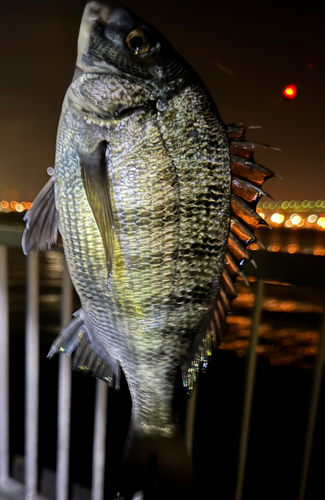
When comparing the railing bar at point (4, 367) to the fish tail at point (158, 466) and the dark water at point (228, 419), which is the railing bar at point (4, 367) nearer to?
the dark water at point (228, 419)

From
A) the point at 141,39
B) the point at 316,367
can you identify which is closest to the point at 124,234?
the point at 141,39

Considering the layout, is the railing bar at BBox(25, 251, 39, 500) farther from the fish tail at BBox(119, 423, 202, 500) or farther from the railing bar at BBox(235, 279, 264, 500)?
the railing bar at BBox(235, 279, 264, 500)

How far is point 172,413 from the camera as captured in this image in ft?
3.09

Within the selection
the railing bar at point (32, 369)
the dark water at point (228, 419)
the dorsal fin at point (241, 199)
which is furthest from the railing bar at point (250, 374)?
the railing bar at point (32, 369)

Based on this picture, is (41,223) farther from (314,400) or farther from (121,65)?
(314,400)

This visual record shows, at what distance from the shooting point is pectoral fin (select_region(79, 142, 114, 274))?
30.7 inches

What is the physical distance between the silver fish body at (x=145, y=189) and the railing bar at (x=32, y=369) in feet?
2.55

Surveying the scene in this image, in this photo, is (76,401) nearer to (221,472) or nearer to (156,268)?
(221,472)

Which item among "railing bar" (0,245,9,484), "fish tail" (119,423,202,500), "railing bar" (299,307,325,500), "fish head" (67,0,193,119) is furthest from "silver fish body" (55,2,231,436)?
"railing bar" (0,245,9,484)

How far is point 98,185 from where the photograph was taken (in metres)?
0.79

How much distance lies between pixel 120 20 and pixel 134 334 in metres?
0.75

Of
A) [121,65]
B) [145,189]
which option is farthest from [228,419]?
[121,65]

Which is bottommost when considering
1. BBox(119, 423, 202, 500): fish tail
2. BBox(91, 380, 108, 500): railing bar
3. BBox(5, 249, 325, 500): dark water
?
BBox(5, 249, 325, 500): dark water

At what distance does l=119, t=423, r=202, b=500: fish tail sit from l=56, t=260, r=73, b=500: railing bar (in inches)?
26.3
